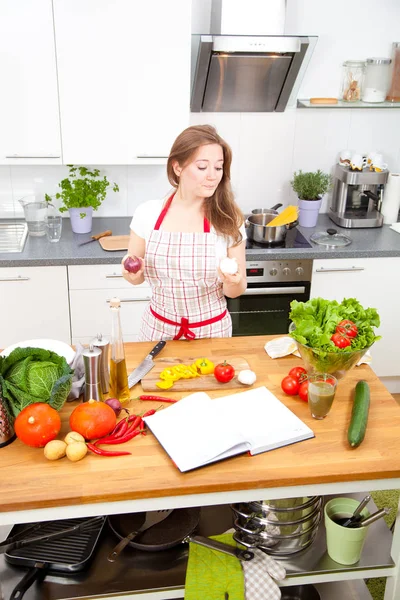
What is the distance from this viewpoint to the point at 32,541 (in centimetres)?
192

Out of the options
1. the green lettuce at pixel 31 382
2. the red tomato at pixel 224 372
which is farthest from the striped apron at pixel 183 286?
the green lettuce at pixel 31 382

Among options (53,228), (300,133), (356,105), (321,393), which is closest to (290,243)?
(300,133)

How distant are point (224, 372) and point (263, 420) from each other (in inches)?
9.4

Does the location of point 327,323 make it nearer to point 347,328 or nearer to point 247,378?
point 347,328

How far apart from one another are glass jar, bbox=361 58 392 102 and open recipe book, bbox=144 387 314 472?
2465mm

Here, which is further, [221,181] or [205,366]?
[221,181]

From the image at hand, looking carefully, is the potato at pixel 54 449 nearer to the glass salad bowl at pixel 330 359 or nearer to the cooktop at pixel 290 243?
the glass salad bowl at pixel 330 359

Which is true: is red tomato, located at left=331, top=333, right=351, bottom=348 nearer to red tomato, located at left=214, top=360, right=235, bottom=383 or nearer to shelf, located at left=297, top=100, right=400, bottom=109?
red tomato, located at left=214, top=360, right=235, bottom=383

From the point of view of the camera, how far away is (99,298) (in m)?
3.46

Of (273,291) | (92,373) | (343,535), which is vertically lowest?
(343,535)

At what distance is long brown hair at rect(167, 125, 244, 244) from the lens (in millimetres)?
2281

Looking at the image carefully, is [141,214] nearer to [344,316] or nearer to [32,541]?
[344,316]

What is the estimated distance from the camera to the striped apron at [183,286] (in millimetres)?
2465

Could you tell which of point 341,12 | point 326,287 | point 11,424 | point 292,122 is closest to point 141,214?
point 11,424
